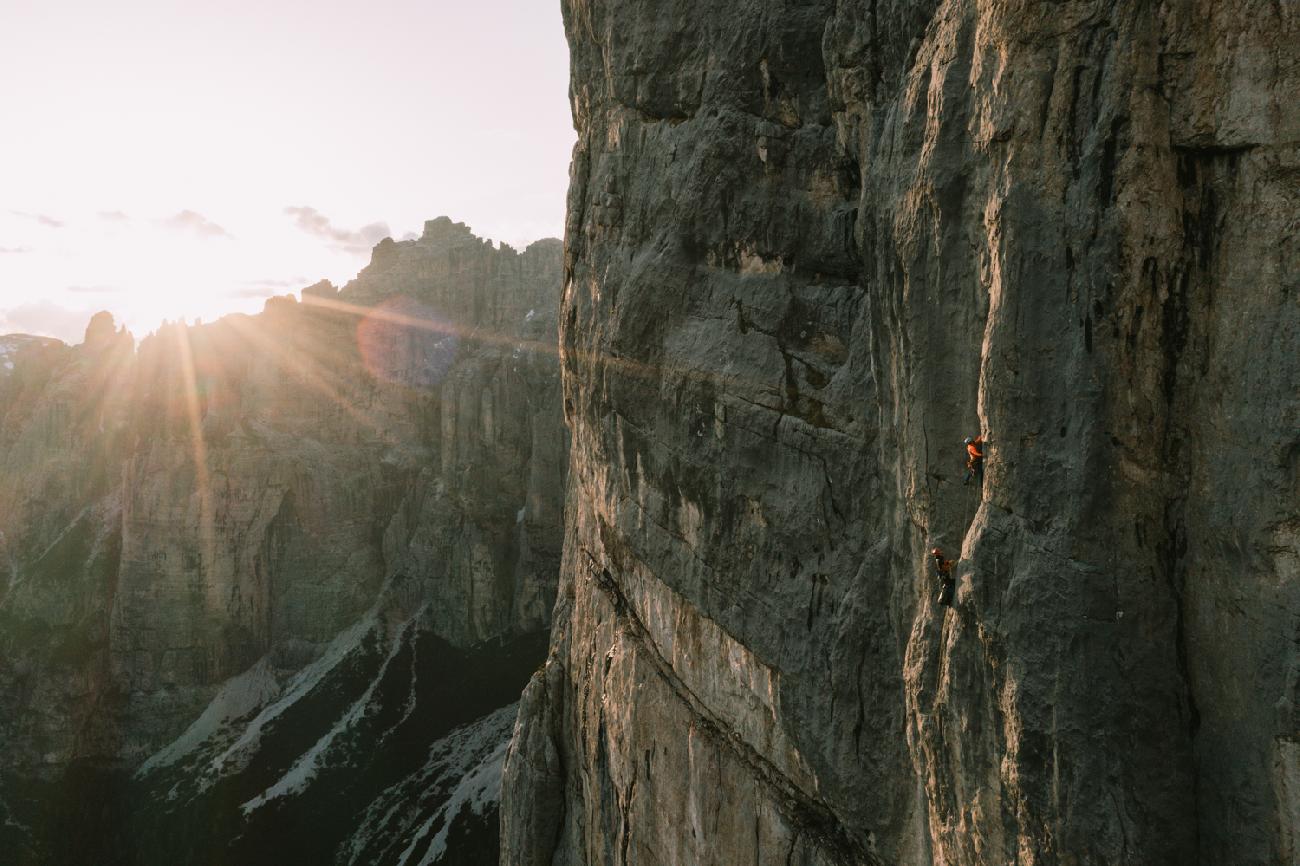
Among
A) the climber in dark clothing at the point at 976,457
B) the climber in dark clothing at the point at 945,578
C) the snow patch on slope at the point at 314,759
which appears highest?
the climber in dark clothing at the point at 976,457

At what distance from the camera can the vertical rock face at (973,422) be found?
242 inches

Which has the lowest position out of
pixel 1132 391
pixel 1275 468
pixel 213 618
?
pixel 213 618

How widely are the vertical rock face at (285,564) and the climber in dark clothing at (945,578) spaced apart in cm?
4751

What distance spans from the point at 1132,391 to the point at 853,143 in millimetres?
6359

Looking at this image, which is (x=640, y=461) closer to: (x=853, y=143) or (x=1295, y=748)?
(x=853, y=143)

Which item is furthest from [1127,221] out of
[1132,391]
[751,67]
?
[751,67]

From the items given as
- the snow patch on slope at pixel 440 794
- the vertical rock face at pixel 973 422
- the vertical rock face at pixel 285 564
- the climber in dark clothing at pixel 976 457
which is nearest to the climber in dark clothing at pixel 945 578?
the vertical rock face at pixel 973 422

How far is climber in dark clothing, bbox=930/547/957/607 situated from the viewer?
27.5 ft

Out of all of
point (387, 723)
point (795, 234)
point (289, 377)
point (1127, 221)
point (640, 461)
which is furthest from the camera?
point (289, 377)

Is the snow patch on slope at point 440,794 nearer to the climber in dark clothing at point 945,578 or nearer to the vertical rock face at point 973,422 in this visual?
the vertical rock face at point 973,422

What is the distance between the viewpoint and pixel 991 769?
751cm

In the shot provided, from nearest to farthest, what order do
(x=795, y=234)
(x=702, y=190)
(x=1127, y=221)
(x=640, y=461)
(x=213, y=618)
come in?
(x=1127, y=221) → (x=795, y=234) → (x=702, y=190) → (x=640, y=461) → (x=213, y=618)

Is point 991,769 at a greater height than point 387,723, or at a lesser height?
greater

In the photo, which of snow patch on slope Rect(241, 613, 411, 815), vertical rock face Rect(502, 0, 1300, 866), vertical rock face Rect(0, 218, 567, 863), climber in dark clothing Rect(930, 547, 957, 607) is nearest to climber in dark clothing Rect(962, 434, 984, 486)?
vertical rock face Rect(502, 0, 1300, 866)
